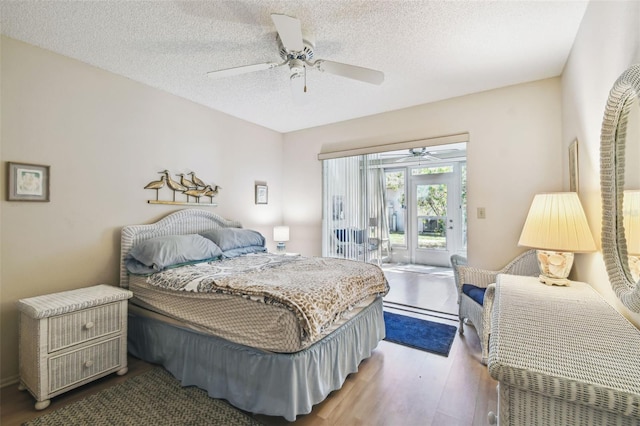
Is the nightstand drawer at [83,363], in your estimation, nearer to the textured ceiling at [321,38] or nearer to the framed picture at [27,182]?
the framed picture at [27,182]

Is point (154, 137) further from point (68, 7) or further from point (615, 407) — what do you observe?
point (615, 407)

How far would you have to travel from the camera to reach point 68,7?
6.01 feet

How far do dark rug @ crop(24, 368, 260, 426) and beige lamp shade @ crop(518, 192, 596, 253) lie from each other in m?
2.03

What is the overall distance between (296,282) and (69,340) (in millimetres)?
1598

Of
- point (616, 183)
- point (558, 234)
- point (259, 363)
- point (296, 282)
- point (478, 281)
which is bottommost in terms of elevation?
point (259, 363)

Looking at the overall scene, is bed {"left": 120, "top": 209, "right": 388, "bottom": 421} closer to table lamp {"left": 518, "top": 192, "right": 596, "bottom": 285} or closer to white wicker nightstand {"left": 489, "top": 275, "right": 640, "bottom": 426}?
white wicker nightstand {"left": 489, "top": 275, "right": 640, "bottom": 426}

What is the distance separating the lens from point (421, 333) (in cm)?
294

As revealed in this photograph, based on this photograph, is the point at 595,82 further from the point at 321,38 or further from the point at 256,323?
the point at 256,323

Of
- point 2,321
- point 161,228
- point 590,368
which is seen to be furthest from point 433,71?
point 2,321

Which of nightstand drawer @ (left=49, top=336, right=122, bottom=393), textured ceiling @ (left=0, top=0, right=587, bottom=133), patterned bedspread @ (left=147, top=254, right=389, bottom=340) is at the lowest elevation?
A: nightstand drawer @ (left=49, top=336, right=122, bottom=393)

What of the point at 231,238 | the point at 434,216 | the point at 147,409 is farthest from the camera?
the point at 434,216

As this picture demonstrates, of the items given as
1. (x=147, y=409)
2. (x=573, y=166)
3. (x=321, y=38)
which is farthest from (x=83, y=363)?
(x=573, y=166)

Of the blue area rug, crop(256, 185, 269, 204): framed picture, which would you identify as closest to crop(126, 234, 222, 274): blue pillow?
crop(256, 185, 269, 204): framed picture

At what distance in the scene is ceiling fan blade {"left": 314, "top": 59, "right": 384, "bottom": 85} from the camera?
2049 mm
